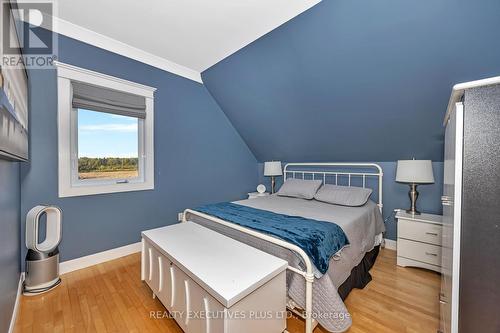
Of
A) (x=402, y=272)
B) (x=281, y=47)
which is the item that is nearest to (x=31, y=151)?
(x=281, y=47)

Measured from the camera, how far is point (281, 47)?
2291 mm

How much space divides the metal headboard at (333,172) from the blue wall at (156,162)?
3.12ft

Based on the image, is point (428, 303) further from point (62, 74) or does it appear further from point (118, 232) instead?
point (62, 74)

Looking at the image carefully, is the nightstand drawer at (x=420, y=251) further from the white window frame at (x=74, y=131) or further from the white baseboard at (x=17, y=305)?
the white baseboard at (x=17, y=305)

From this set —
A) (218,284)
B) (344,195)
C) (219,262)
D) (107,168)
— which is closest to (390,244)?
(344,195)

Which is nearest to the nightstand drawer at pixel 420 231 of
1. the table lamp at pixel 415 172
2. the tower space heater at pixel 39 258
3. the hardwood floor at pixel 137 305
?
the table lamp at pixel 415 172

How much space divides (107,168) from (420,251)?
370cm

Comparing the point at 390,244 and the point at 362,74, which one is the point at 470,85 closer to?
the point at 362,74

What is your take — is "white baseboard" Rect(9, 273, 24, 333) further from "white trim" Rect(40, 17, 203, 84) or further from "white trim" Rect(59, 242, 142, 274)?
"white trim" Rect(40, 17, 203, 84)

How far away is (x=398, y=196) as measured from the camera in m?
2.77

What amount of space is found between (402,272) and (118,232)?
3236 millimetres

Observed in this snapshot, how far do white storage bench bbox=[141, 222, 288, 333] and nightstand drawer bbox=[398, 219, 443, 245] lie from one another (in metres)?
1.85

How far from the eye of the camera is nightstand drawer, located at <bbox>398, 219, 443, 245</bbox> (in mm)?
2131

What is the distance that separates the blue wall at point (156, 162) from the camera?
80.4 inches
